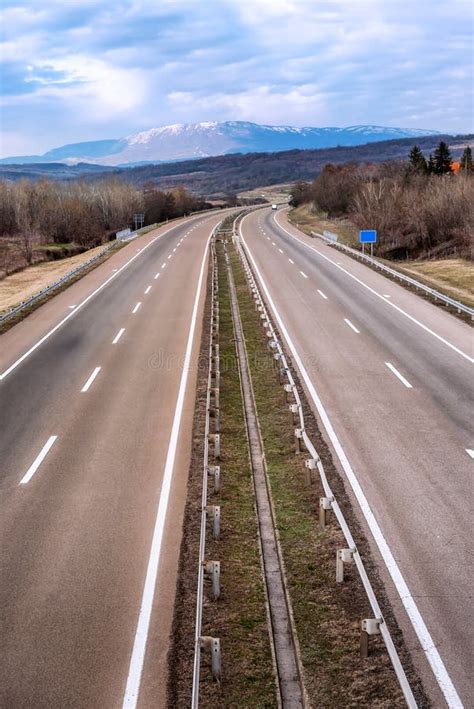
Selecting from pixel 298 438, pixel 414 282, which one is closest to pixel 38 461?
pixel 298 438

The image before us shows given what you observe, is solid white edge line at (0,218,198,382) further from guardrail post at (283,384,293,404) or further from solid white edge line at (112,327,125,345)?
guardrail post at (283,384,293,404)

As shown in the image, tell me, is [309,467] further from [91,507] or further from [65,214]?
[65,214]

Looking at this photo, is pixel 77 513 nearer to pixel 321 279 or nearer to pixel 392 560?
pixel 392 560

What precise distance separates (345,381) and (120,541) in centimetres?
1040

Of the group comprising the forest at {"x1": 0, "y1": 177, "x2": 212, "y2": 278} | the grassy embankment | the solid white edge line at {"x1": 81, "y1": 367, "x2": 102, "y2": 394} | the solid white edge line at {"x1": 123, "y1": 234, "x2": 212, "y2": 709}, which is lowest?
the grassy embankment

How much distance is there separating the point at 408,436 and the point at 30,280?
1714 inches

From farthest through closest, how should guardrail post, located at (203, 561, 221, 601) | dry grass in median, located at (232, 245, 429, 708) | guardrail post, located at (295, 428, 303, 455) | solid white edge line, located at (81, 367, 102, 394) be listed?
solid white edge line, located at (81, 367, 102, 394) → guardrail post, located at (295, 428, 303, 455) → guardrail post, located at (203, 561, 221, 601) → dry grass in median, located at (232, 245, 429, 708)

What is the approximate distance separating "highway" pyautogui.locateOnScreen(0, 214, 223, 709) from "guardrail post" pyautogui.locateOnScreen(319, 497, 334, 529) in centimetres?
240

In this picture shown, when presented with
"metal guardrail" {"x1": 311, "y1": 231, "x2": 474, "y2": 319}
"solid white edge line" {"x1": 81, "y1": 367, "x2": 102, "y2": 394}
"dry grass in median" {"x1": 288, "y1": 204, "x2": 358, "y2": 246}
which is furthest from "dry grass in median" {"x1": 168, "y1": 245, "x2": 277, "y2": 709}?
"dry grass in median" {"x1": 288, "y1": 204, "x2": 358, "y2": 246}

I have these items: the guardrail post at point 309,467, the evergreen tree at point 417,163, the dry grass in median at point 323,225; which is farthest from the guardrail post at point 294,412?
the evergreen tree at point 417,163

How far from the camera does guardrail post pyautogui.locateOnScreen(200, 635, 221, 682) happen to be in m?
7.75

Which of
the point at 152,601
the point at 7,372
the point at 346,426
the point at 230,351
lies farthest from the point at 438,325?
the point at 152,601

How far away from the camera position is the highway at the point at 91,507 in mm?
8109

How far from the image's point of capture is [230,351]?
80.7 ft
